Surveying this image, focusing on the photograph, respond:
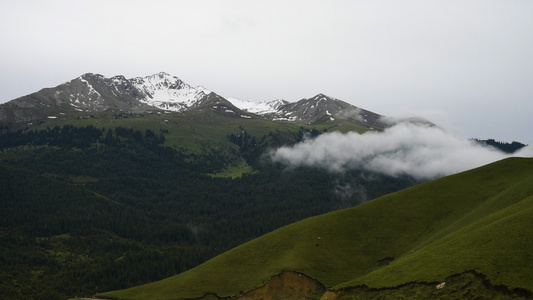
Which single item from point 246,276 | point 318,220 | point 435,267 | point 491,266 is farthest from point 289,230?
point 491,266

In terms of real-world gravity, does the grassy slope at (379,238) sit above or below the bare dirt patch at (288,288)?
above

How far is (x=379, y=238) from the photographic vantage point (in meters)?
123

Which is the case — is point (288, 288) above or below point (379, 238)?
below

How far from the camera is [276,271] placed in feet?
357

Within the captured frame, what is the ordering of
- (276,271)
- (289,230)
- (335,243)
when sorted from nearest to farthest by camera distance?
(276,271) → (335,243) → (289,230)

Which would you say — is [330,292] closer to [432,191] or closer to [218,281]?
[218,281]

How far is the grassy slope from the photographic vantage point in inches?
3445

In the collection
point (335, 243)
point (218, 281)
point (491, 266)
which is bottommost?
point (218, 281)

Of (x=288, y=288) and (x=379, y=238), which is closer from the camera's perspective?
(x=288, y=288)

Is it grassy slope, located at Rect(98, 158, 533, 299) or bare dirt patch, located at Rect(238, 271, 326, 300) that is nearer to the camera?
grassy slope, located at Rect(98, 158, 533, 299)

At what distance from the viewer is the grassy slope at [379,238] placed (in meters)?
87.5

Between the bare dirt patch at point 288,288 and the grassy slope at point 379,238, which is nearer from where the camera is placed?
the grassy slope at point 379,238

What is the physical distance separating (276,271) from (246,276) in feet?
30.5

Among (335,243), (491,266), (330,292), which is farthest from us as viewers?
(335,243)
